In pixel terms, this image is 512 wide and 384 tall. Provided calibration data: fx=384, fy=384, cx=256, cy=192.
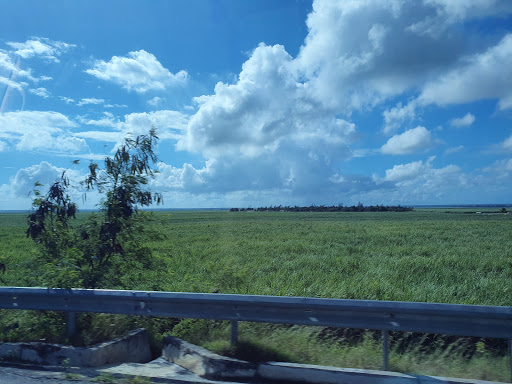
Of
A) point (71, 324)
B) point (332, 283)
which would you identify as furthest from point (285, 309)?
point (332, 283)

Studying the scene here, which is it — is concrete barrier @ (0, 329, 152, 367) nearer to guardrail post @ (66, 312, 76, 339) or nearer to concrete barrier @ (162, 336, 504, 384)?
guardrail post @ (66, 312, 76, 339)

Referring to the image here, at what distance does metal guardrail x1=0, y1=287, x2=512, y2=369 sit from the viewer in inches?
158

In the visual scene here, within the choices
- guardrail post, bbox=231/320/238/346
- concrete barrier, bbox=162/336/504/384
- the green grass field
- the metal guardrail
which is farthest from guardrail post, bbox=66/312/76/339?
guardrail post, bbox=231/320/238/346

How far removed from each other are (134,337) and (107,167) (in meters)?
3.08

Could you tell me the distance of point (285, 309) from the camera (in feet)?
14.8

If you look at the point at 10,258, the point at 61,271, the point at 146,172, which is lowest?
the point at 10,258

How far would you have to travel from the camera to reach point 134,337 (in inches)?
197

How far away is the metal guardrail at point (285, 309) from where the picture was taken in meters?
4.02

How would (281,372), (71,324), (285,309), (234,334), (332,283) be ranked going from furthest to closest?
(332,283) < (71,324) < (234,334) < (285,309) < (281,372)

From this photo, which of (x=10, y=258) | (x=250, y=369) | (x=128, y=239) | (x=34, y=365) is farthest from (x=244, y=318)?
(x=10, y=258)

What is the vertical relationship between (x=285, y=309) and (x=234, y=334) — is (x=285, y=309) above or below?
above

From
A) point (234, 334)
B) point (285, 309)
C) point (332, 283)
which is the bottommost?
point (332, 283)

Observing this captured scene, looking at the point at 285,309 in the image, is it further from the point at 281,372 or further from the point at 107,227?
the point at 107,227

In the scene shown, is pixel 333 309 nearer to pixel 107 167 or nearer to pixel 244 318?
pixel 244 318
